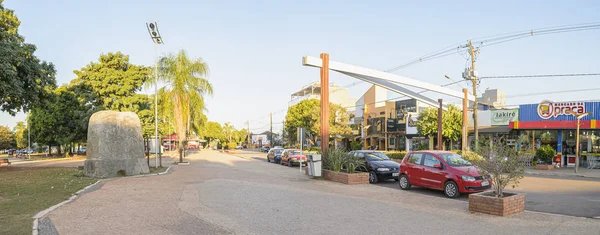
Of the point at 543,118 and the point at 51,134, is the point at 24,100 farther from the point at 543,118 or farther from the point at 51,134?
the point at 543,118

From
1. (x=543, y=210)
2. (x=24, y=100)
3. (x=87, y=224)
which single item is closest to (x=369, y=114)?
(x=24, y=100)

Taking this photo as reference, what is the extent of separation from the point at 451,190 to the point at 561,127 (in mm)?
19317

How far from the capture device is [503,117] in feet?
100

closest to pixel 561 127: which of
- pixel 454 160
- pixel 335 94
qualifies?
pixel 454 160

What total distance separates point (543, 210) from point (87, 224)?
10.3 metres

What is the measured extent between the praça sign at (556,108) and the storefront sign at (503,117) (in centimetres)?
187

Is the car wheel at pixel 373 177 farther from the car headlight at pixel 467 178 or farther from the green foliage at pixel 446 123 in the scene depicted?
the green foliage at pixel 446 123

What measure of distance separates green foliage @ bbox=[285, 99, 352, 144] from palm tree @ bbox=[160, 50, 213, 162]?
46.8 feet

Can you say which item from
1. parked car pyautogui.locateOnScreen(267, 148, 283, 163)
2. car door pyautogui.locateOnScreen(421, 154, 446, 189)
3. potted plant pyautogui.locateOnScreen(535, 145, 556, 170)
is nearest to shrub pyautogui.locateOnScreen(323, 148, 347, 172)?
car door pyautogui.locateOnScreen(421, 154, 446, 189)

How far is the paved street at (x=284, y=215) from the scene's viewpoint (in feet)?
24.1

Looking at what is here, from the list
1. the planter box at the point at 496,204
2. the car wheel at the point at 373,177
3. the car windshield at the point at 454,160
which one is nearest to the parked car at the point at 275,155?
the car wheel at the point at 373,177

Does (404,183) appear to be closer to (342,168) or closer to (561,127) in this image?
(342,168)

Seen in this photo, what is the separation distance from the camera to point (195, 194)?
40.2ft

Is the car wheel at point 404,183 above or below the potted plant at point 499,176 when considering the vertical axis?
below
